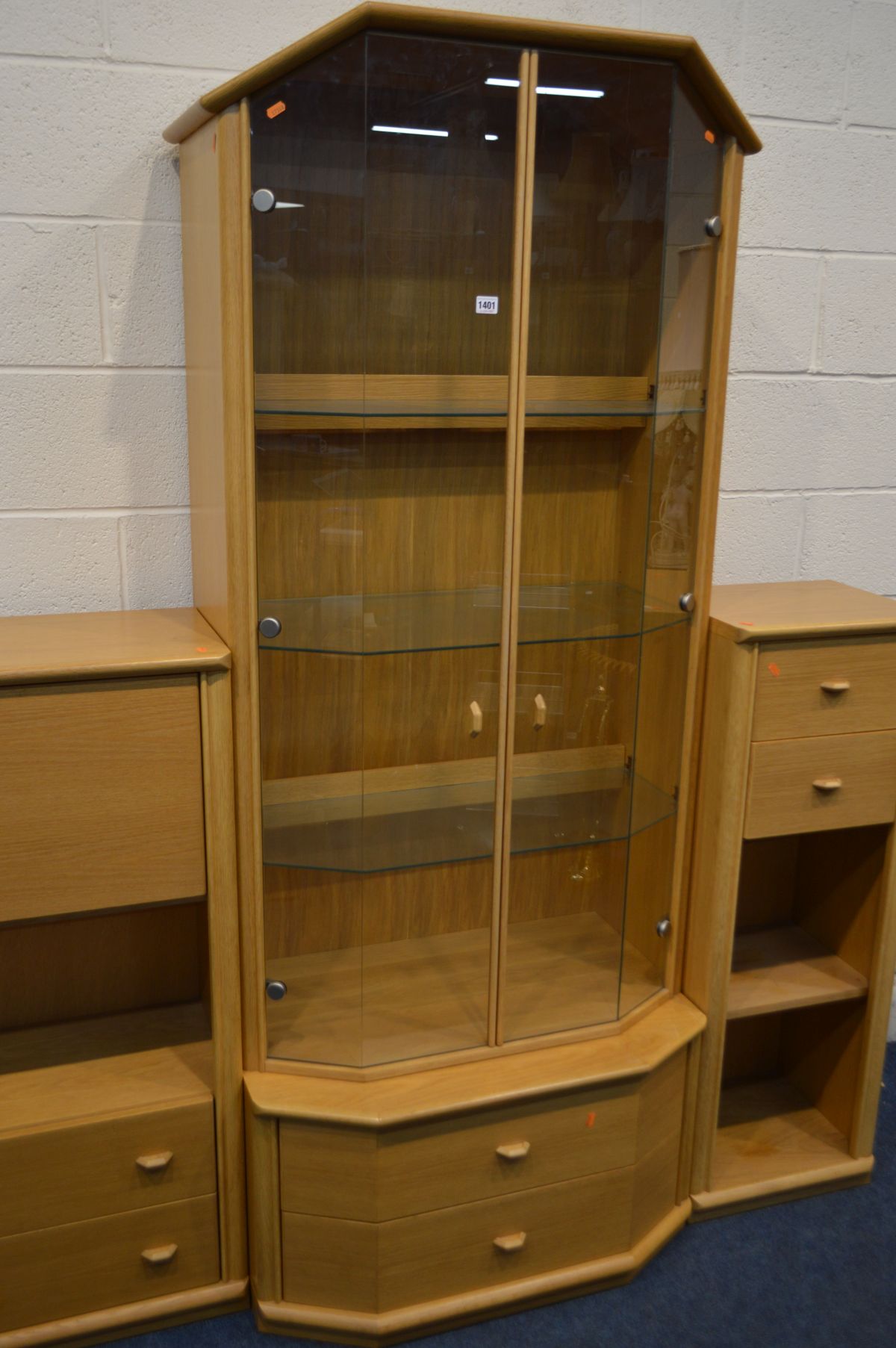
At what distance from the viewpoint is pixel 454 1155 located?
199cm

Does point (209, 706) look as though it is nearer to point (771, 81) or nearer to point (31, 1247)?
point (31, 1247)

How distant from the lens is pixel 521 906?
88.6 inches

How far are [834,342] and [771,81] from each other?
20.4 inches

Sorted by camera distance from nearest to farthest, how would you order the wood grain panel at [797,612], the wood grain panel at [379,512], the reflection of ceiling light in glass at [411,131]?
the reflection of ceiling light in glass at [411,131] < the wood grain panel at [379,512] < the wood grain panel at [797,612]

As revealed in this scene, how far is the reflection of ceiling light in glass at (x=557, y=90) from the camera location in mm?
1726

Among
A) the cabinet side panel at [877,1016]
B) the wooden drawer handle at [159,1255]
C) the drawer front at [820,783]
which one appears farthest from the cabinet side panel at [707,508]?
the wooden drawer handle at [159,1255]

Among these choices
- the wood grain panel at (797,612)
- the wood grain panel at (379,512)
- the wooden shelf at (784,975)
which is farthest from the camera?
the wooden shelf at (784,975)

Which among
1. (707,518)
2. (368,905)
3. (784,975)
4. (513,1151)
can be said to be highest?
(707,518)

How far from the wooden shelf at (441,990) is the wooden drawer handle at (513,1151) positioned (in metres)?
0.17

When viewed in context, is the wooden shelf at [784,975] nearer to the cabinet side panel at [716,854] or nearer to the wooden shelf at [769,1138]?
the cabinet side panel at [716,854]

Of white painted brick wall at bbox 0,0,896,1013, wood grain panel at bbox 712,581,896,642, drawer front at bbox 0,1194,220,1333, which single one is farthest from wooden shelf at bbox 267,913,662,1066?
white painted brick wall at bbox 0,0,896,1013

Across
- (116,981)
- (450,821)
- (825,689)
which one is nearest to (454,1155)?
(450,821)

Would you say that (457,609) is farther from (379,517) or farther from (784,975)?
(784,975)

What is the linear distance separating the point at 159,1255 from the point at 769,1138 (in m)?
1.25
